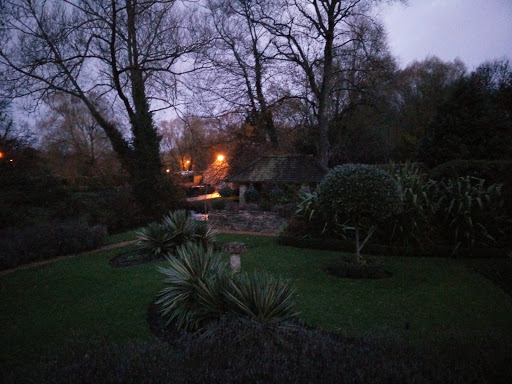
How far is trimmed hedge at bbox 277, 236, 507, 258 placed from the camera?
8953 millimetres

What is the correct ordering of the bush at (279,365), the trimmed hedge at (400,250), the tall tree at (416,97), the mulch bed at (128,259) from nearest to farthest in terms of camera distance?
the bush at (279,365) < the trimmed hedge at (400,250) < the mulch bed at (128,259) < the tall tree at (416,97)

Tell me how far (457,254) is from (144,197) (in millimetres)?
13937

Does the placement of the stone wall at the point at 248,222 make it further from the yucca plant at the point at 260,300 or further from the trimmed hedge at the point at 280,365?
the trimmed hedge at the point at 280,365

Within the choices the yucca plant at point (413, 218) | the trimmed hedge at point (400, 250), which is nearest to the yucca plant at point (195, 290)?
the trimmed hedge at point (400, 250)

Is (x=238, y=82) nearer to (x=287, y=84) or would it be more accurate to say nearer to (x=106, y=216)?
(x=287, y=84)

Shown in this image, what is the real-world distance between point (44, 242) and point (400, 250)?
10.3m

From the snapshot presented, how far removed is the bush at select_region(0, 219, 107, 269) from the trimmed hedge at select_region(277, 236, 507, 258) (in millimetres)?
6761

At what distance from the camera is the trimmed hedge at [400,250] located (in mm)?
8953

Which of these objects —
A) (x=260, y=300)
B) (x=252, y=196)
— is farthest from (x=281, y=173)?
(x=260, y=300)

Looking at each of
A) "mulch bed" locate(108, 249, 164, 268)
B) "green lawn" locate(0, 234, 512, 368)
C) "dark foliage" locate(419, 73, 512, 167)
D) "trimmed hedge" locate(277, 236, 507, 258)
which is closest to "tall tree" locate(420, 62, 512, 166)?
"dark foliage" locate(419, 73, 512, 167)

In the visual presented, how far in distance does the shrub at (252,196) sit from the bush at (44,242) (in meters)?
9.40

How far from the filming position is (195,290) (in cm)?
510

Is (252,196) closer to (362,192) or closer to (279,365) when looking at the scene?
(362,192)

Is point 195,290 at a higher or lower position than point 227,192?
lower
